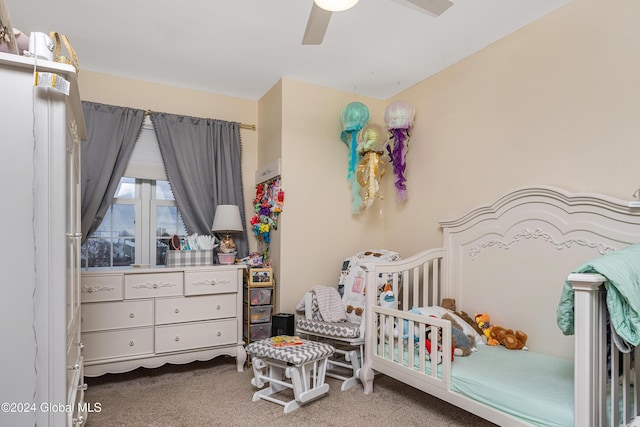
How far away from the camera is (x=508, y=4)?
219 centimetres

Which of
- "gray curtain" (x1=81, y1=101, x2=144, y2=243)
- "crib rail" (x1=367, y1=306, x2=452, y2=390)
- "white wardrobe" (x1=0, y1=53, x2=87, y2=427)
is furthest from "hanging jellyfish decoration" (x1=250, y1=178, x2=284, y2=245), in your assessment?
"white wardrobe" (x1=0, y1=53, x2=87, y2=427)

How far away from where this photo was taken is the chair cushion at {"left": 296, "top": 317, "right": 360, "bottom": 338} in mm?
2557

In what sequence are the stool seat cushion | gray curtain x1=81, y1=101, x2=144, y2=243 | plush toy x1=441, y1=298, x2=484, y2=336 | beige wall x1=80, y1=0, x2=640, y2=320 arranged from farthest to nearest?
gray curtain x1=81, y1=101, x2=144, y2=243 < plush toy x1=441, y1=298, x2=484, y2=336 < the stool seat cushion < beige wall x1=80, y1=0, x2=640, y2=320

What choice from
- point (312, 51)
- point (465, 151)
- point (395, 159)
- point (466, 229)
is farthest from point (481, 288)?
point (312, 51)

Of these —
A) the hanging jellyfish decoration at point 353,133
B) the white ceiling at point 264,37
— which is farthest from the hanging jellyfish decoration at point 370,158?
the white ceiling at point 264,37

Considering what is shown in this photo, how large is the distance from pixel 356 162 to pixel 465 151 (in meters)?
0.99

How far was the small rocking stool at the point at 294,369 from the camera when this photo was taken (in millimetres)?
2227

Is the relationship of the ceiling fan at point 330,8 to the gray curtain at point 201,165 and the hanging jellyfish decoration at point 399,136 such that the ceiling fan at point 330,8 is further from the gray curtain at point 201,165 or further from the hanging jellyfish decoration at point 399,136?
the gray curtain at point 201,165

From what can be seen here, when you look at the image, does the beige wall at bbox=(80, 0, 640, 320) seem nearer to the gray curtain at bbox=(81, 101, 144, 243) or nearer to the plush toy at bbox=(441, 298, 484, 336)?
the gray curtain at bbox=(81, 101, 144, 243)

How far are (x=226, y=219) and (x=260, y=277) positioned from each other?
57 centimetres

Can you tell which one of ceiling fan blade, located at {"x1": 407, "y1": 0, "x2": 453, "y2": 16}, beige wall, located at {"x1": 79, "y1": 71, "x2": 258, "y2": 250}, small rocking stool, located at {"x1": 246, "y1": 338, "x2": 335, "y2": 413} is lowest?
small rocking stool, located at {"x1": 246, "y1": 338, "x2": 335, "y2": 413}

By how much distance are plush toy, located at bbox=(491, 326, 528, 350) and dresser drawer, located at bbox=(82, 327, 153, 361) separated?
232 cm

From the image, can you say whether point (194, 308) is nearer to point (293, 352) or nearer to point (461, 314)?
point (293, 352)

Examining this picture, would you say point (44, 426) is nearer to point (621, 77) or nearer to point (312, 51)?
point (312, 51)
